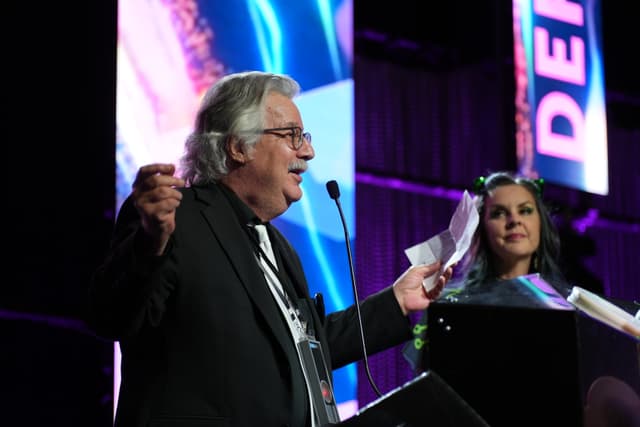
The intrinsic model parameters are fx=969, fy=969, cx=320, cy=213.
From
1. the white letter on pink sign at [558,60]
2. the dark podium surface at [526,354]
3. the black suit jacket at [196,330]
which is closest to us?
the dark podium surface at [526,354]

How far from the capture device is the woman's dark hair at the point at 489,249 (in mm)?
3420

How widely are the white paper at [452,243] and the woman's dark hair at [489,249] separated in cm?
113

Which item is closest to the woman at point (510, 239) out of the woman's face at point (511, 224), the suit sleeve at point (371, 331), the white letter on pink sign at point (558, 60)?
the woman's face at point (511, 224)

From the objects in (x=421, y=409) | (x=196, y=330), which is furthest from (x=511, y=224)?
(x=421, y=409)

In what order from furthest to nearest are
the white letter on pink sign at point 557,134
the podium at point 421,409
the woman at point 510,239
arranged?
the white letter on pink sign at point 557,134, the woman at point 510,239, the podium at point 421,409

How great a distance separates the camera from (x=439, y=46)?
5.39 metres

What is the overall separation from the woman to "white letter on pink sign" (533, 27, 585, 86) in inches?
63.4

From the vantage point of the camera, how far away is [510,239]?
3.42 m

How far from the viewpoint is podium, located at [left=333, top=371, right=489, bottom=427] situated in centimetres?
128

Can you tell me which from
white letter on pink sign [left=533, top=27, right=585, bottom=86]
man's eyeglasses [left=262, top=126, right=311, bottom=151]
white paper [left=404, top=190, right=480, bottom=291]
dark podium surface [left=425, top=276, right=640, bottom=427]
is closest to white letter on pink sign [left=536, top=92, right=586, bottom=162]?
white letter on pink sign [left=533, top=27, right=585, bottom=86]

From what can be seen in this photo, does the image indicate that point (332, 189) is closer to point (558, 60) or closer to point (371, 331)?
point (371, 331)

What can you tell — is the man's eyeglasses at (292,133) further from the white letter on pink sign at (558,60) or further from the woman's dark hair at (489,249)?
the white letter on pink sign at (558,60)

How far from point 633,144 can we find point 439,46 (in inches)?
62.1

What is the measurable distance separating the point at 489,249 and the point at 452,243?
4.40 feet
